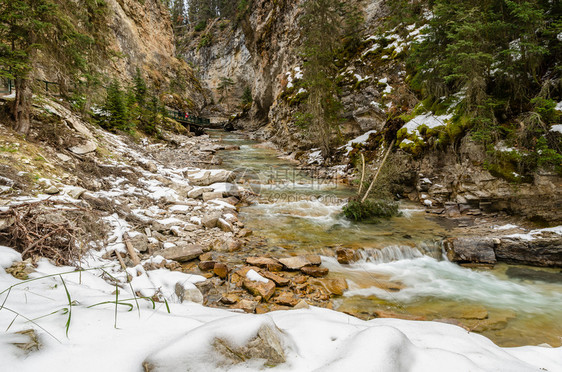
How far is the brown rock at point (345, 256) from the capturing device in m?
5.77

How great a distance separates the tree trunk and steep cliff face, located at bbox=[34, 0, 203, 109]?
931 millimetres

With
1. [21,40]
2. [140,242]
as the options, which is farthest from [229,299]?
[21,40]

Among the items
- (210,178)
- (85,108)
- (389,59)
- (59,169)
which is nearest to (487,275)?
(210,178)

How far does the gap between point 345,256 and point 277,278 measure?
2.08 m


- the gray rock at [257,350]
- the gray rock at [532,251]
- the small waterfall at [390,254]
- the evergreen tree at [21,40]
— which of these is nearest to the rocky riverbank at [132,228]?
the evergreen tree at [21,40]

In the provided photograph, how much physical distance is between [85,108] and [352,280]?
551 inches

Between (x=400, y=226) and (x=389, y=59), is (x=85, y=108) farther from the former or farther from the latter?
(x=389, y=59)

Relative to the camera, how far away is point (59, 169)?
19.3ft

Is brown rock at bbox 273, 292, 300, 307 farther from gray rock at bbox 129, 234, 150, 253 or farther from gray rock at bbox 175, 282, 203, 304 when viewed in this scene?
gray rock at bbox 129, 234, 150, 253

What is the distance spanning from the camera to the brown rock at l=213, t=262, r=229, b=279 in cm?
461

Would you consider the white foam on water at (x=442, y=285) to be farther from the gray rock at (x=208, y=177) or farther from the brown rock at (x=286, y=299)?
the gray rock at (x=208, y=177)

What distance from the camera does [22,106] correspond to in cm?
633

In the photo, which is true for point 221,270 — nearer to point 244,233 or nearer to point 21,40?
point 244,233

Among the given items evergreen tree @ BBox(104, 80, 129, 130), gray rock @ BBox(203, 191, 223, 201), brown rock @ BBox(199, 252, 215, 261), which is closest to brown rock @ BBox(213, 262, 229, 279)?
brown rock @ BBox(199, 252, 215, 261)
